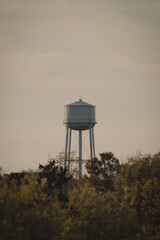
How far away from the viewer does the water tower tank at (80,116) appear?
75231 mm

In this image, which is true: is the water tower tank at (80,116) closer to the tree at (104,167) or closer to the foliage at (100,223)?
the tree at (104,167)

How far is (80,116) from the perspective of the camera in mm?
75375

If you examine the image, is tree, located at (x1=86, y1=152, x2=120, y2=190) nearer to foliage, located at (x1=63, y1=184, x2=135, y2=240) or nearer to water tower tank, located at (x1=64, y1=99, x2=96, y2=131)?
water tower tank, located at (x1=64, y1=99, x2=96, y2=131)

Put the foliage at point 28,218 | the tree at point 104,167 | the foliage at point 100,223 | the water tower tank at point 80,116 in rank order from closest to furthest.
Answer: the foliage at point 28,218
the foliage at point 100,223
the tree at point 104,167
the water tower tank at point 80,116

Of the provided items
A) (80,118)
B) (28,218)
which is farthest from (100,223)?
(80,118)

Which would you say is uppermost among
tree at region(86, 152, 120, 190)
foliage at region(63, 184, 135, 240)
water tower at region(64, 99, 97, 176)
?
water tower at region(64, 99, 97, 176)

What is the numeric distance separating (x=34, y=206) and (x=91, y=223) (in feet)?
8.20

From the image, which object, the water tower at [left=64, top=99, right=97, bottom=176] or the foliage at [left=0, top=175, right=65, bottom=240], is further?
the water tower at [left=64, top=99, right=97, bottom=176]

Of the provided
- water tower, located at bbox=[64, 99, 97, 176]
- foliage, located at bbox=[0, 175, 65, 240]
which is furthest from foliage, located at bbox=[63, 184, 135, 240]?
water tower, located at bbox=[64, 99, 97, 176]

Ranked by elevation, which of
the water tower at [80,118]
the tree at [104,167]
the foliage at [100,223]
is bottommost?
the foliage at [100,223]

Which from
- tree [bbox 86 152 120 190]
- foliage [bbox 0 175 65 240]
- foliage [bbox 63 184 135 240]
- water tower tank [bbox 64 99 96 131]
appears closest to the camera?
foliage [bbox 0 175 65 240]

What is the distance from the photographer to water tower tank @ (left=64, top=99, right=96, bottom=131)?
75.2 m

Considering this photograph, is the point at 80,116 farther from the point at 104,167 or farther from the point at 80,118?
the point at 104,167

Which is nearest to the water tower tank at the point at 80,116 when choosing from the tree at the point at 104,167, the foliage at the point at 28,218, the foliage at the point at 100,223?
the tree at the point at 104,167
